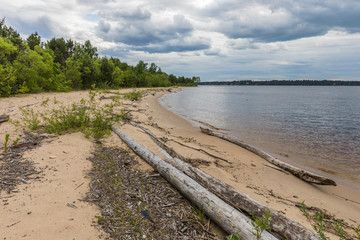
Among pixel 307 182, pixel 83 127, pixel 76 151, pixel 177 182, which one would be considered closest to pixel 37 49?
pixel 83 127

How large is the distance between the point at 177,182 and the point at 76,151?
11.9 ft

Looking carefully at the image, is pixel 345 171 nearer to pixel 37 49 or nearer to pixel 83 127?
pixel 83 127

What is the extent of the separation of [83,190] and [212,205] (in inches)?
110

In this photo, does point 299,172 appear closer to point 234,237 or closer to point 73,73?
point 234,237

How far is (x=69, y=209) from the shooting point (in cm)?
363

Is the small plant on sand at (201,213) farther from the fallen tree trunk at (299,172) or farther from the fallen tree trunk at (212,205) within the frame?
the fallen tree trunk at (299,172)

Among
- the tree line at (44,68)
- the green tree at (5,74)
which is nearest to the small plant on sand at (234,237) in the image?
the tree line at (44,68)

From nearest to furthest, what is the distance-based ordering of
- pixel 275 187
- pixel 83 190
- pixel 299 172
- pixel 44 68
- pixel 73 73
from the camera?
1. pixel 83 190
2. pixel 275 187
3. pixel 299 172
4. pixel 44 68
5. pixel 73 73

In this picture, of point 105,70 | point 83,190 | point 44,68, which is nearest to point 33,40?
point 105,70

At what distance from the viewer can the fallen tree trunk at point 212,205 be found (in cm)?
327

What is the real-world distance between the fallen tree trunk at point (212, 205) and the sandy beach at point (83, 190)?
136 cm

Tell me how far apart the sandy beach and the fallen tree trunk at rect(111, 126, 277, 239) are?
53.4 inches

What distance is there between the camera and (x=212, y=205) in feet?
12.4

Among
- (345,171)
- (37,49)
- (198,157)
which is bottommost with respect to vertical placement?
(345,171)
